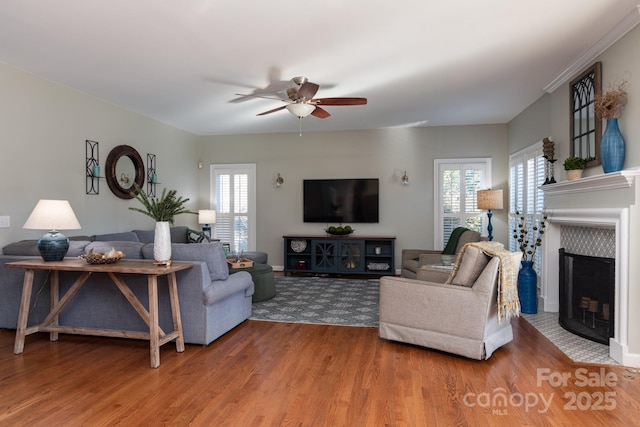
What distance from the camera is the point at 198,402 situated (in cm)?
245

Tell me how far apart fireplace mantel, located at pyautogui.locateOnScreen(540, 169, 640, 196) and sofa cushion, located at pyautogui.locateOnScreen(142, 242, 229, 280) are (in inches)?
128

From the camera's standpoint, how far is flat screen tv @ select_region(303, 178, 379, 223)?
7.19 meters

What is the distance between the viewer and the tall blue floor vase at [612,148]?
3236 millimetres

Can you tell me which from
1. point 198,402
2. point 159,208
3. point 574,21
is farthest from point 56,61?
point 574,21

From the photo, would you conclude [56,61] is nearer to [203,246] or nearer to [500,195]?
[203,246]

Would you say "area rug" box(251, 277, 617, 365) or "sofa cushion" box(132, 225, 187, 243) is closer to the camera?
"area rug" box(251, 277, 617, 365)

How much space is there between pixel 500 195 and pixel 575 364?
3.28 metres

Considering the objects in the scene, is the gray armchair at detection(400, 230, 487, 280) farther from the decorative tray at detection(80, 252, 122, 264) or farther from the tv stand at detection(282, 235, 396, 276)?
the decorative tray at detection(80, 252, 122, 264)

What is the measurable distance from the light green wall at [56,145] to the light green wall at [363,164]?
1.96 m

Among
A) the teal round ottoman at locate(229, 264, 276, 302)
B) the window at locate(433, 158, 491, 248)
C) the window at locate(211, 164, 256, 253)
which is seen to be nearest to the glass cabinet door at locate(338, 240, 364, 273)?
the window at locate(433, 158, 491, 248)

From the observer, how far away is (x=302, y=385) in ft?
8.83

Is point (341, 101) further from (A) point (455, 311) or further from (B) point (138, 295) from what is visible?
(B) point (138, 295)

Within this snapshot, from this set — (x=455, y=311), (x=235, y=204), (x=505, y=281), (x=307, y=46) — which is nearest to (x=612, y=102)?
(x=505, y=281)

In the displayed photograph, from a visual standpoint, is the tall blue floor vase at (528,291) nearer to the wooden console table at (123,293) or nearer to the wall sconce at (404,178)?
the wall sconce at (404,178)
